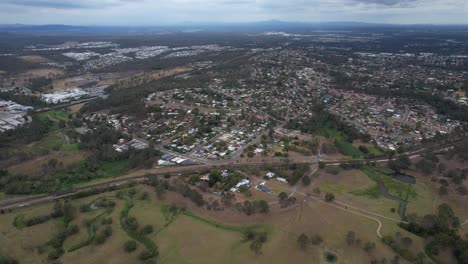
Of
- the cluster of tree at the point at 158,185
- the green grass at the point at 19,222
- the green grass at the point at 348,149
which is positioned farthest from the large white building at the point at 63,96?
the green grass at the point at 348,149

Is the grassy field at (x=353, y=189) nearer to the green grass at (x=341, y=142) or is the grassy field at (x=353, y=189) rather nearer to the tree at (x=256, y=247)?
the green grass at (x=341, y=142)

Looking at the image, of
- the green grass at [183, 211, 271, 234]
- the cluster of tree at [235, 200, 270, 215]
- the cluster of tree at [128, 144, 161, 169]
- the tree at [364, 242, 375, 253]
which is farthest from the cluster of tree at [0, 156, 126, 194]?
the tree at [364, 242, 375, 253]

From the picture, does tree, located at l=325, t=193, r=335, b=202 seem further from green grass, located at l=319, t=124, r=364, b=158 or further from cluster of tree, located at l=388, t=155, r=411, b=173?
green grass, located at l=319, t=124, r=364, b=158

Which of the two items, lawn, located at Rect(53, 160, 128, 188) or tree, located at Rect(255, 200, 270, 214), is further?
lawn, located at Rect(53, 160, 128, 188)

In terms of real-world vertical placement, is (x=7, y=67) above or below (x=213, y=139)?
above

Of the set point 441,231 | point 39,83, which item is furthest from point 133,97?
point 441,231

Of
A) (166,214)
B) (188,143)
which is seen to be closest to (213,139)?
(188,143)

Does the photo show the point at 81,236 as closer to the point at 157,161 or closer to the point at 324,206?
the point at 157,161
